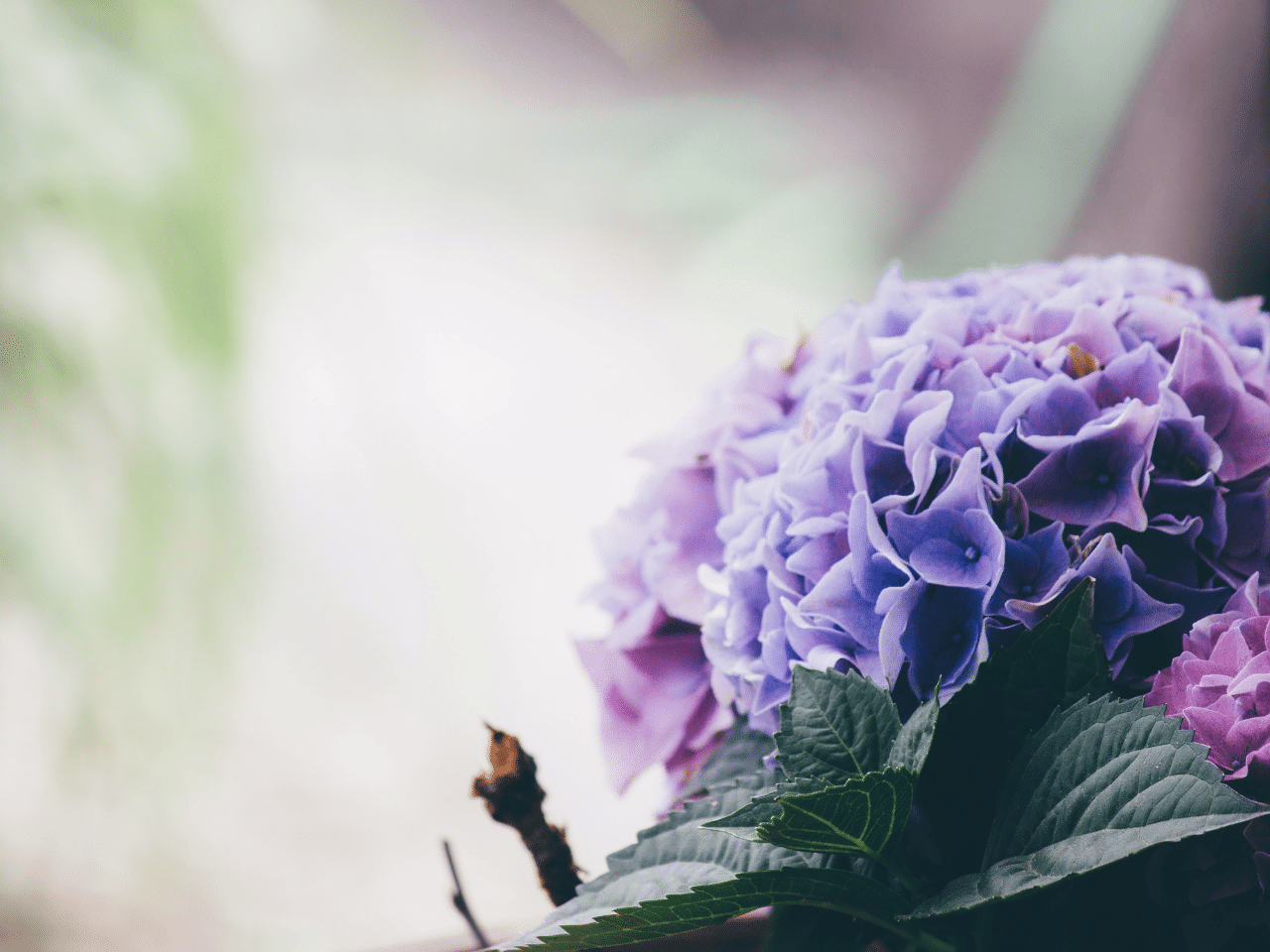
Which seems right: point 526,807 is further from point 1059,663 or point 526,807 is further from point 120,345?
point 120,345

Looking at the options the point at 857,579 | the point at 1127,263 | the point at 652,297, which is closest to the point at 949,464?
the point at 857,579

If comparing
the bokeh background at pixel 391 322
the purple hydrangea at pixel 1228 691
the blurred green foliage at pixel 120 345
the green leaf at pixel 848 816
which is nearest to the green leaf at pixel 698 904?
the green leaf at pixel 848 816

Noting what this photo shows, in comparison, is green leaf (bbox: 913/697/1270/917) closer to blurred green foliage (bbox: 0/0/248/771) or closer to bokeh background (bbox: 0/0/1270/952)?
bokeh background (bbox: 0/0/1270/952)

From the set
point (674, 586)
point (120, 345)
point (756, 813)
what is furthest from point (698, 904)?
point (120, 345)

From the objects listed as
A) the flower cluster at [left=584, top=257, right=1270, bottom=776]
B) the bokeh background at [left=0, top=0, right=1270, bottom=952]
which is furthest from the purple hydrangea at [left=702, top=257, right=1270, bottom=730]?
the bokeh background at [left=0, top=0, right=1270, bottom=952]

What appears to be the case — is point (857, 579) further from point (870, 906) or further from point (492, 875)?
point (492, 875)

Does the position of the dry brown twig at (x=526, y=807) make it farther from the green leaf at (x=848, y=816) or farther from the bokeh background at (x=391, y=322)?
the bokeh background at (x=391, y=322)
